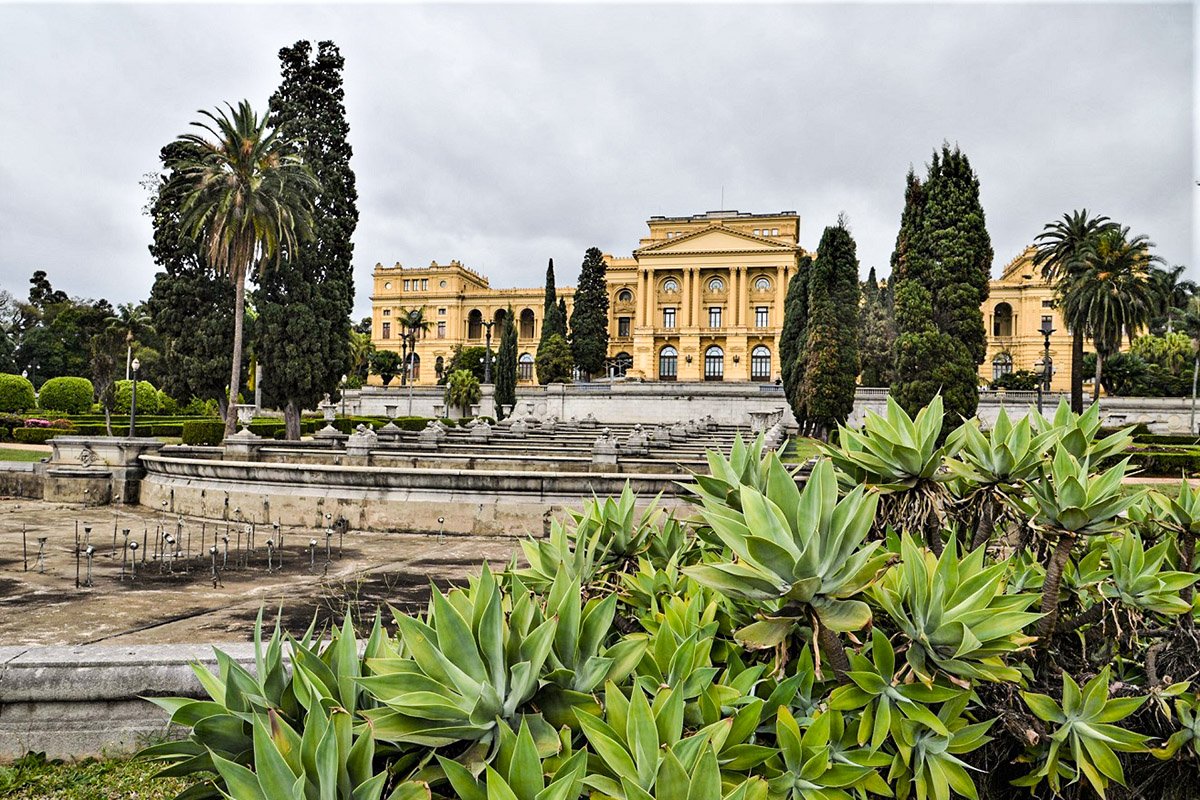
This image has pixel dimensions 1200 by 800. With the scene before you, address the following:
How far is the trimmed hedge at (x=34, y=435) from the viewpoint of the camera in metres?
23.8

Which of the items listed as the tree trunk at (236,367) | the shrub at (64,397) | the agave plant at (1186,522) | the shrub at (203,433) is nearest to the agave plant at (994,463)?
the agave plant at (1186,522)

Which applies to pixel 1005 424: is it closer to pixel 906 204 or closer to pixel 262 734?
pixel 262 734

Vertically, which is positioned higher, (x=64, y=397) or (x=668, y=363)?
(x=668, y=363)

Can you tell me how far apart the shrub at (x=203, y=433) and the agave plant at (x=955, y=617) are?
28.8 m

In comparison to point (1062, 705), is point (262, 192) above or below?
above

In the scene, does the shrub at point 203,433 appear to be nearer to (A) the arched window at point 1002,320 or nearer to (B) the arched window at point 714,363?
(B) the arched window at point 714,363

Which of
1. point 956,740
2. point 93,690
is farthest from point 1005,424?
point 93,690

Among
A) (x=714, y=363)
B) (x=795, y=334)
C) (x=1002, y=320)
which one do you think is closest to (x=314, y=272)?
(x=795, y=334)

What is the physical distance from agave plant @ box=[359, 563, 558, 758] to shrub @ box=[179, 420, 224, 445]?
2846 cm

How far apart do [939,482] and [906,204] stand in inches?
966

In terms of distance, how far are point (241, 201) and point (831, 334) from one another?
69.7 feet

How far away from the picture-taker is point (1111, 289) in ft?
102

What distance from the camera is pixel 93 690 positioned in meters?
3.14

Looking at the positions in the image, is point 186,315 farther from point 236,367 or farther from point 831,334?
point 831,334
